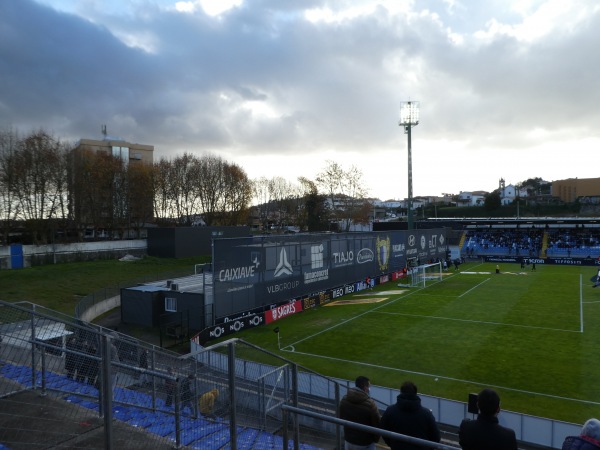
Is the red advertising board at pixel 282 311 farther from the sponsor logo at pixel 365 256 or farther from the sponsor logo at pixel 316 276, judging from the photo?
the sponsor logo at pixel 365 256

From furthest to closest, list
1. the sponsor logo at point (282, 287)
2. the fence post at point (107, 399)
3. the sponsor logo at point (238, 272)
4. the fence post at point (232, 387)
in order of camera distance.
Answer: the sponsor logo at point (282, 287) < the sponsor logo at point (238, 272) < the fence post at point (232, 387) < the fence post at point (107, 399)

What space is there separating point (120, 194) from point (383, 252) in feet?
124

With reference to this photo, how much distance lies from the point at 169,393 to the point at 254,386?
180 cm

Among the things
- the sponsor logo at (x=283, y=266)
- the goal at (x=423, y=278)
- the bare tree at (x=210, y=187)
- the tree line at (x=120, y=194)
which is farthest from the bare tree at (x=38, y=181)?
the goal at (x=423, y=278)

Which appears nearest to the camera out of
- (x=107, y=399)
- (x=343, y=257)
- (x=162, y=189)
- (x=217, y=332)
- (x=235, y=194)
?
(x=107, y=399)

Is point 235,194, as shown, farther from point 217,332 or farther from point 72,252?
point 217,332

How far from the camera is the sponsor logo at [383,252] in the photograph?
135ft

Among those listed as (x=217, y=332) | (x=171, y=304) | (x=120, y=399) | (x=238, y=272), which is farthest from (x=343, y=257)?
(x=120, y=399)

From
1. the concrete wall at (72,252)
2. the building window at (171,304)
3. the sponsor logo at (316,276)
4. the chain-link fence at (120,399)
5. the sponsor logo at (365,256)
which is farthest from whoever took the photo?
the concrete wall at (72,252)

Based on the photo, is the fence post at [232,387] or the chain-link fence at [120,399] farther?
the chain-link fence at [120,399]

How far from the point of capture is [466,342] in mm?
20938

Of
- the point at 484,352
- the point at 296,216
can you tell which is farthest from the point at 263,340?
the point at 296,216

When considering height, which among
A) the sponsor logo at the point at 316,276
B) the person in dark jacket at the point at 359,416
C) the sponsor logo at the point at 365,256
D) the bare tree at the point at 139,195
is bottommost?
the sponsor logo at the point at 316,276

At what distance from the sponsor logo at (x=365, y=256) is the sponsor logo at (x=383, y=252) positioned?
4.71 ft
